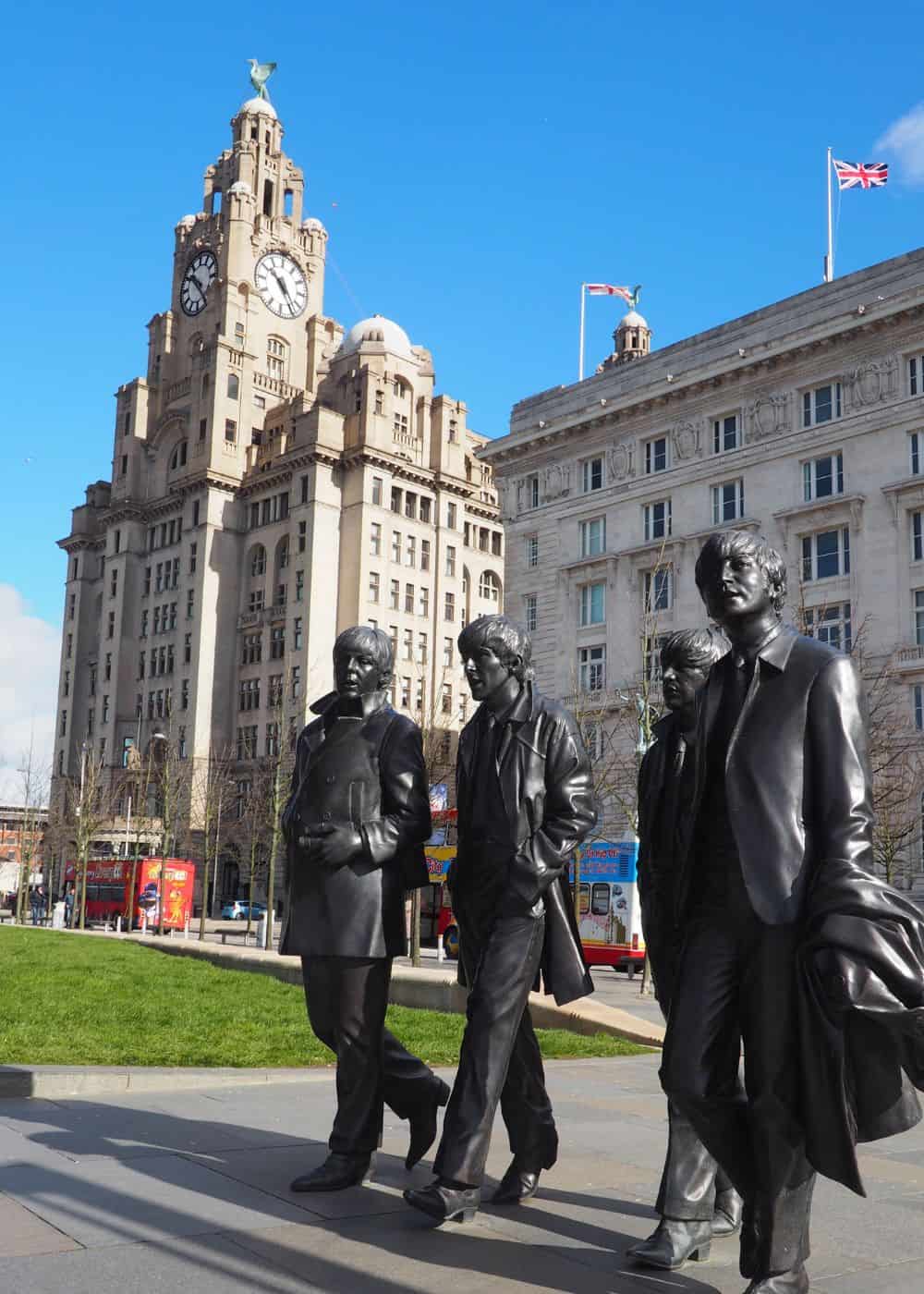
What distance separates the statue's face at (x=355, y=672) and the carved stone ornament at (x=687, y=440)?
145 feet

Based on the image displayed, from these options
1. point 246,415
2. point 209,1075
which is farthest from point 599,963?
point 246,415

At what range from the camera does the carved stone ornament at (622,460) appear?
51.4m

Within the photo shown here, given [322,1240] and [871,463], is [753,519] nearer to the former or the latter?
[871,463]

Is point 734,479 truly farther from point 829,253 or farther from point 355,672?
point 355,672

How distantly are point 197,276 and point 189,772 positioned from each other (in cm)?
3915

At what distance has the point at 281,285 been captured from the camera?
92.9 metres

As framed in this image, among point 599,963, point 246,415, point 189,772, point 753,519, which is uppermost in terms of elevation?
point 246,415

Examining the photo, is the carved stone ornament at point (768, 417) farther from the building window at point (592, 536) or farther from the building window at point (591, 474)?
the building window at point (592, 536)

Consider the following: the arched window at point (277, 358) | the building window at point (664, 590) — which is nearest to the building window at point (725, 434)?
the building window at point (664, 590)

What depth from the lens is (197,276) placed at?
94062 millimetres

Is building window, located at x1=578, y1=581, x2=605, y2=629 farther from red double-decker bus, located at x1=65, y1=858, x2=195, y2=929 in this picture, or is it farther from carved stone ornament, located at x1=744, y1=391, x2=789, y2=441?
red double-decker bus, located at x1=65, y1=858, x2=195, y2=929

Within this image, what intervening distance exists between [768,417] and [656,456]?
549 centimetres

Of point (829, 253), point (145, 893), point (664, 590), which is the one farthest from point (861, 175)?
point (145, 893)

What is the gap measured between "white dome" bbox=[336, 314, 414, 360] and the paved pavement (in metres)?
87.5
